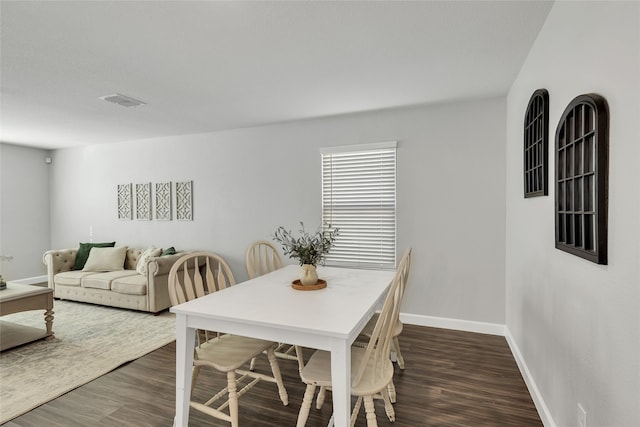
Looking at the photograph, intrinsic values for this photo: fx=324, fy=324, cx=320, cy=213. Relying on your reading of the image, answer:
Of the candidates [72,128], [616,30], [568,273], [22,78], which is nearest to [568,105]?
[616,30]

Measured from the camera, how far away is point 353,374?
5.53 feet

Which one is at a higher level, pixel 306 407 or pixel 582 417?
pixel 582 417

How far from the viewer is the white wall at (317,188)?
3.39 meters

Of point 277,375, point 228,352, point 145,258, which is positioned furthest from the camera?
point 145,258

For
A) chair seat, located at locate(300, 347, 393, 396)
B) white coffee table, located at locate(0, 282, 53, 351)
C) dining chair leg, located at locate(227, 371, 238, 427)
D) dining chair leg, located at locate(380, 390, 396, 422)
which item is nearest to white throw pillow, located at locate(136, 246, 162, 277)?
white coffee table, located at locate(0, 282, 53, 351)

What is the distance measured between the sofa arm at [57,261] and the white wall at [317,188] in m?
0.66

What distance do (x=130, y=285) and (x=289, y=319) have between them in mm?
3337

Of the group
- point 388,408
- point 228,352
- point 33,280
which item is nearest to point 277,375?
point 228,352

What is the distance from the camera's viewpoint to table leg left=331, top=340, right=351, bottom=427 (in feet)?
4.85

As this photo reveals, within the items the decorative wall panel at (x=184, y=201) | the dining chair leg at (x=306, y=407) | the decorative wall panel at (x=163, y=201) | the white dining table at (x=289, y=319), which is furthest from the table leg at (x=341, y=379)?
the decorative wall panel at (x=163, y=201)

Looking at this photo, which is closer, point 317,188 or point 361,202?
point 361,202

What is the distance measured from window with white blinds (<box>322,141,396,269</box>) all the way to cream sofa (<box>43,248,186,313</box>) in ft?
6.99

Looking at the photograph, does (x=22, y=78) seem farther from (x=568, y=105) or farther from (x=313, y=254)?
(x=568, y=105)

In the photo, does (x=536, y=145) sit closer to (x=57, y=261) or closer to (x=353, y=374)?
(x=353, y=374)
